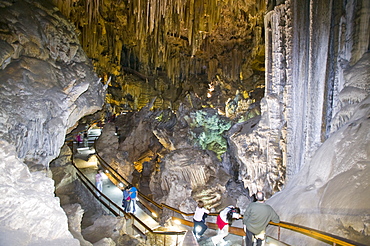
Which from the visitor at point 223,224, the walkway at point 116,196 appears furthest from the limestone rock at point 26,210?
the visitor at point 223,224

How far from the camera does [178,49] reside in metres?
20.0

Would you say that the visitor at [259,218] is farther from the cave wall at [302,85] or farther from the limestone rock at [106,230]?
the limestone rock at [106,230]

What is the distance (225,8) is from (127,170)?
10.7 metres

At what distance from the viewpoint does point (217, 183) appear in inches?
426

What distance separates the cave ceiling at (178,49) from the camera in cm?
1247

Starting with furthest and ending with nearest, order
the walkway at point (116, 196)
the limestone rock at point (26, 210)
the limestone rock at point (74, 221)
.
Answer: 1. the limestone rock at point (74, 221)
2. the walkway at point (116, 196)
3. the limestone rock at point (26, 210)

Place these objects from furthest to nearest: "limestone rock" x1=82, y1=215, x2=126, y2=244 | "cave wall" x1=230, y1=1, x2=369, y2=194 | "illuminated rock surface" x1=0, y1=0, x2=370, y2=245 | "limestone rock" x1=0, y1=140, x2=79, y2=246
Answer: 1. "limestone rock" x1=82, y1=215, x2=126, y2=244
2. "cave wall" x1=230, y1=1, x2=369, y2=194
3. "illuminated rock surface" x1=0, y1=0, x2=370, y2=245
4. "limestone rock" x1=0, y1=140, x2=79, y2=246

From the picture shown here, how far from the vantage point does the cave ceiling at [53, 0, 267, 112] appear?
12466 mm

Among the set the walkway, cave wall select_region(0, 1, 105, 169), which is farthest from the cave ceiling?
the walkway

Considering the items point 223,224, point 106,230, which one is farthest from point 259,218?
point 106,230

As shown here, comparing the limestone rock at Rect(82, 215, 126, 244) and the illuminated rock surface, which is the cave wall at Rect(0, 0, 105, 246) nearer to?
the illuminated rock surface

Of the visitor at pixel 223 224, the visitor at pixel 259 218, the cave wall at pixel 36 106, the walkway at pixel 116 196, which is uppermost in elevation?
the cave wall at pixel 36 106

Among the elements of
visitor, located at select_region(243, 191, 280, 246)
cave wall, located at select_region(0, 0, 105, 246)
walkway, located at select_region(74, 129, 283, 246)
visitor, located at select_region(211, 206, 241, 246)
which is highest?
cave wall, located at select_region(0, 0, 105, 246)

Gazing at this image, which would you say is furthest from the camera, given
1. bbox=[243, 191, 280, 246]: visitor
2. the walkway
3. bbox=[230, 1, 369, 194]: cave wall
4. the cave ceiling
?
the cave ceiling
